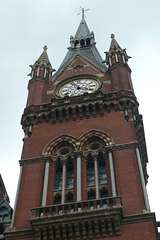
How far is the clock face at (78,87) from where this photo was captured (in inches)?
1200

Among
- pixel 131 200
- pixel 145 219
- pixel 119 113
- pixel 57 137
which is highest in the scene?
pixel 119 113

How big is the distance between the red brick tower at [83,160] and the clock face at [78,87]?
0.07 metres

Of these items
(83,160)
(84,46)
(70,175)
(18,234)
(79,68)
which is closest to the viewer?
(18,234)

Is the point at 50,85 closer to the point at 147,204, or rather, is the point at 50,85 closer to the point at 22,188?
the point at 22,188

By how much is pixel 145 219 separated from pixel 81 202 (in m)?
3.01

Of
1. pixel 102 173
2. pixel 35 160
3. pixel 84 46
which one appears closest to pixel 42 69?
pixel 84 46

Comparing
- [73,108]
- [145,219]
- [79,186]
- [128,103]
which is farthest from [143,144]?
[145,219]

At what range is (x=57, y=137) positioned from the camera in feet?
82.8

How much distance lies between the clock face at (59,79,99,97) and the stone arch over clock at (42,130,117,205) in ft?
19.7

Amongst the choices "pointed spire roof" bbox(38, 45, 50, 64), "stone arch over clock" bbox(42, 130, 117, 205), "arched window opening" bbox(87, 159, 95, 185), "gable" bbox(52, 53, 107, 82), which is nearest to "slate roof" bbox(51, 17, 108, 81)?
"pointed spire roof" bbox(38, 45, 50, 64)

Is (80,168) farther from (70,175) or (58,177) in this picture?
(58,177)

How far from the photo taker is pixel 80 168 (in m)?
22.6

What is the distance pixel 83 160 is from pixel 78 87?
888 centimetres

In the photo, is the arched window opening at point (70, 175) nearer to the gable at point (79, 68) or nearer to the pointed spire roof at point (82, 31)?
the gable at point (79, 68)
